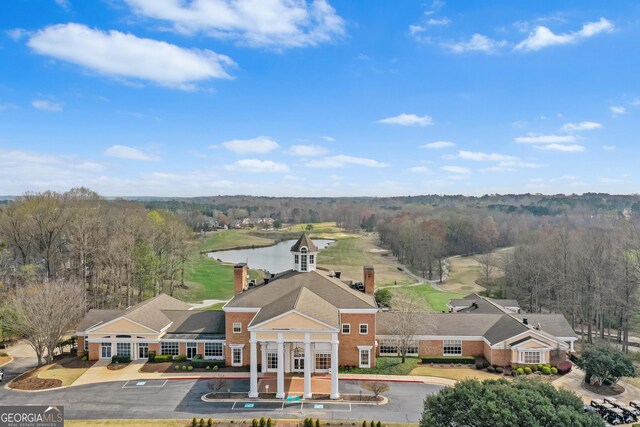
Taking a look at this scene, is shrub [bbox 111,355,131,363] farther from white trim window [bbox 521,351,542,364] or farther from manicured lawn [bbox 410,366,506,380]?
white trim window [bbox 521,351,542,364]

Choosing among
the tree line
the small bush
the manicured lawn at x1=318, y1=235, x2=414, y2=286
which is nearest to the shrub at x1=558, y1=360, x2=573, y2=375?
the small bush

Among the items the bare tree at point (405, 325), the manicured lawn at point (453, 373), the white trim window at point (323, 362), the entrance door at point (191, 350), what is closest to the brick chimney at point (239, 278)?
the entrance door at point (191, 350)

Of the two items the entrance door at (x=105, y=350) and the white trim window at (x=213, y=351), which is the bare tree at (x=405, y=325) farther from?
the entrance door at (x=105, y=350)

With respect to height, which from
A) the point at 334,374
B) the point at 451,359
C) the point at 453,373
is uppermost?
the point at 334,374

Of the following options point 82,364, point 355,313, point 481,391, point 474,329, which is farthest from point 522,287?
point 82,364

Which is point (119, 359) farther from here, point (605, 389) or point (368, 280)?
point (605, 389)

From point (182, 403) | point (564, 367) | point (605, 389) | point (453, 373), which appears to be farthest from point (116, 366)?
point (605, 389)
